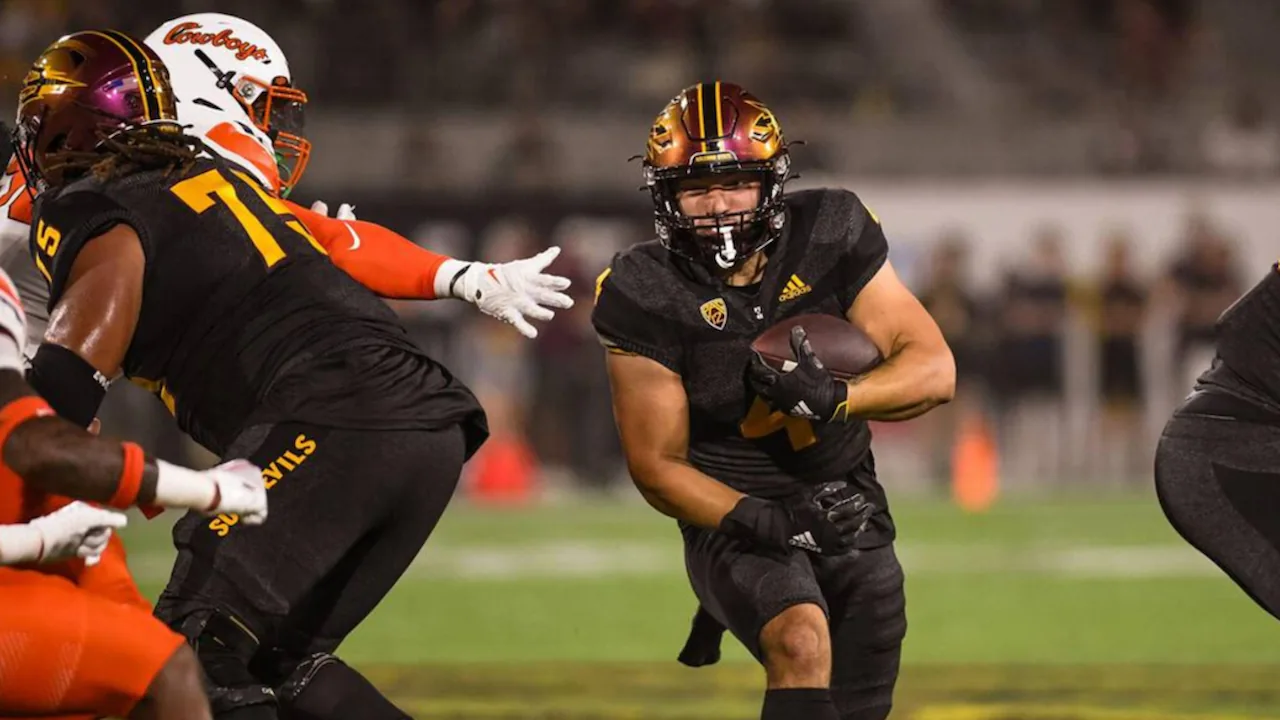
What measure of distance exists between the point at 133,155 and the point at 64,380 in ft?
1.68

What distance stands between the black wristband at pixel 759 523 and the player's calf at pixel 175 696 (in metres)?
1.41

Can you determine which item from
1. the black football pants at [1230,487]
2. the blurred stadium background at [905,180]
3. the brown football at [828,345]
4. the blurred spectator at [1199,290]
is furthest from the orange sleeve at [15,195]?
the blurred spectator at [1199,290]

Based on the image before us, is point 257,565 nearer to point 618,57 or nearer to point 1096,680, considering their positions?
point 1096,680

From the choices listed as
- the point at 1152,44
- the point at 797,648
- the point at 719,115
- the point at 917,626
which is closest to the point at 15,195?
the point at 719,115

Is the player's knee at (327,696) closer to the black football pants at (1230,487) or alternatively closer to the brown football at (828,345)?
the brown football at (828,345)

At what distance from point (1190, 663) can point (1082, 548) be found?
3677 mm

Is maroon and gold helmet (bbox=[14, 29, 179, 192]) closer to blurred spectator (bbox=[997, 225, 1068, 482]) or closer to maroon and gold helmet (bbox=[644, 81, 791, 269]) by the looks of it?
maroon and gold helmet (bbox=[644, 81, 791, 269])

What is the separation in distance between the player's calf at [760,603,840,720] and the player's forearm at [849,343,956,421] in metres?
0.50

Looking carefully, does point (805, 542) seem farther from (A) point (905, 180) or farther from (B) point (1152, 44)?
(B) point (1152, 44)

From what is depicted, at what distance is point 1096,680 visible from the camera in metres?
6.49

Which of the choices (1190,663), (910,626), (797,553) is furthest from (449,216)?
(797,553)

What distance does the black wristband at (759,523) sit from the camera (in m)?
4.27

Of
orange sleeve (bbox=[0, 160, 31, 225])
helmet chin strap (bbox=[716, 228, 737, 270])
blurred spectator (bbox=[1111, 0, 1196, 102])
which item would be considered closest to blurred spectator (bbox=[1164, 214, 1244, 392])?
blurred spectator (bbox=[1111, 0, 1196, 102])

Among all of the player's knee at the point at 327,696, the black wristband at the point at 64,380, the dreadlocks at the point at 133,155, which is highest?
the dreadlocks at the point at 133,155
